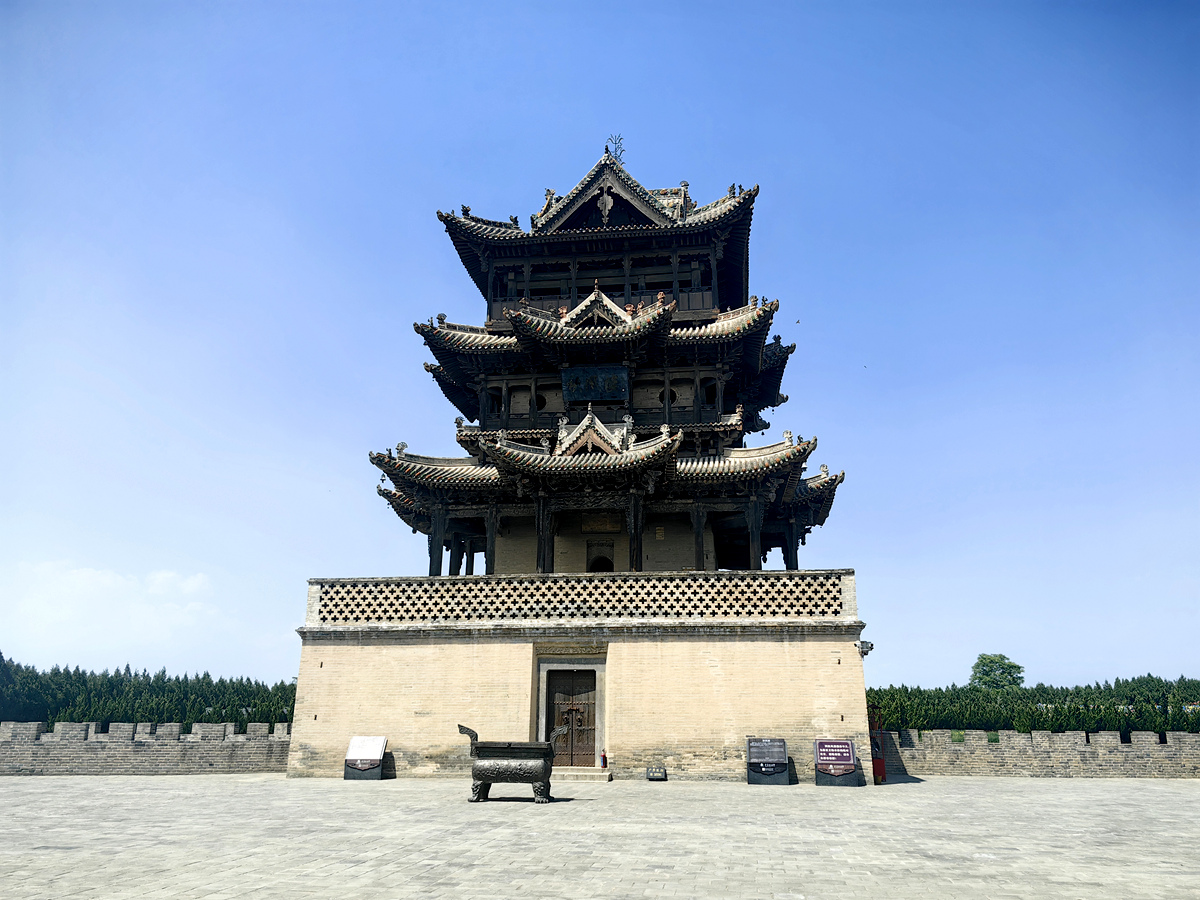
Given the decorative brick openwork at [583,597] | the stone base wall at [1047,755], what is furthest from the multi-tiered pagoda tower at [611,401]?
the stone base wall at [1047,755]

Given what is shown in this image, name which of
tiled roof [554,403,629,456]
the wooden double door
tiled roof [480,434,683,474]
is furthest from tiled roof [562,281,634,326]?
the wooden double door

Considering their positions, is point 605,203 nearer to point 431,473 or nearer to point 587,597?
point 431,473

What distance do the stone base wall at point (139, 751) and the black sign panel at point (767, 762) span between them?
12.8 meters

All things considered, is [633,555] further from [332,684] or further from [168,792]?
[168,792]

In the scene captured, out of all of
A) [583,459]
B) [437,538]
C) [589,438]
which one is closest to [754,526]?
[583,459]

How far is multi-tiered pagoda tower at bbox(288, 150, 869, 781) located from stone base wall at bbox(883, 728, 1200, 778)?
253 inches

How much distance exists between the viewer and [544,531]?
72.5 feet

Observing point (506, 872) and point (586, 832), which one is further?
point (586, 832)

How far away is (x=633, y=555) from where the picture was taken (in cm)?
2139

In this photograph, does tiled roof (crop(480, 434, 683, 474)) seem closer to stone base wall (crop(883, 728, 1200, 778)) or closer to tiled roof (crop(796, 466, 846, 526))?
tiled roof (crop(796, 466, 846, 526))

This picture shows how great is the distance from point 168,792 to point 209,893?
11.0m

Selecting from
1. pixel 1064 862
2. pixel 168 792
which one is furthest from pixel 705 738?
pixel 168 792

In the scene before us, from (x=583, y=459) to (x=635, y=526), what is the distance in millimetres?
2356

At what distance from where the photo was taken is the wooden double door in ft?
61.9
